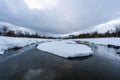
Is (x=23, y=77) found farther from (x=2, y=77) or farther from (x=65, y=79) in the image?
(x=65, y=79)

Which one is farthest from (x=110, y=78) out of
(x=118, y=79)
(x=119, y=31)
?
(x=119, y=31)

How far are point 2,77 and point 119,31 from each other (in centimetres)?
8158

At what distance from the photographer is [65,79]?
6.78 meters

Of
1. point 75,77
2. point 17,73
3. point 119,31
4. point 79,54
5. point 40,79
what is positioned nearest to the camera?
point 40,79

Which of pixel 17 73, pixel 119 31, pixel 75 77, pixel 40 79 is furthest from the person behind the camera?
pixel 119 31

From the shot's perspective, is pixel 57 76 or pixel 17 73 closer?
pixel 57 76

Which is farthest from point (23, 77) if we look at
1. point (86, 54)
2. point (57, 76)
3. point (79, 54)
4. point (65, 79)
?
point (86, 54)

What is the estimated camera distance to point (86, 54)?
14375 mm

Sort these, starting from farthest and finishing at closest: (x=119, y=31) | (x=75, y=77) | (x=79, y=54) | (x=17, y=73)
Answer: (x=119, y=31)
(x=79, y=54)
(x=17, y=73)
(x=75, y=77)

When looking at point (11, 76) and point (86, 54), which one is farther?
point (86, 54)

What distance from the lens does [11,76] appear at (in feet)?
23.5

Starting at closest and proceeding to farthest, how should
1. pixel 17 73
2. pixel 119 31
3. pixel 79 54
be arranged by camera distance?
pixel 17 73 < pixel 79 54 < pixel 119 31

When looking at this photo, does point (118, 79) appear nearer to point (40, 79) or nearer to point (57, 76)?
point (57, 76)

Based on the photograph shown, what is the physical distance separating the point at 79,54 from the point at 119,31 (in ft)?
239
